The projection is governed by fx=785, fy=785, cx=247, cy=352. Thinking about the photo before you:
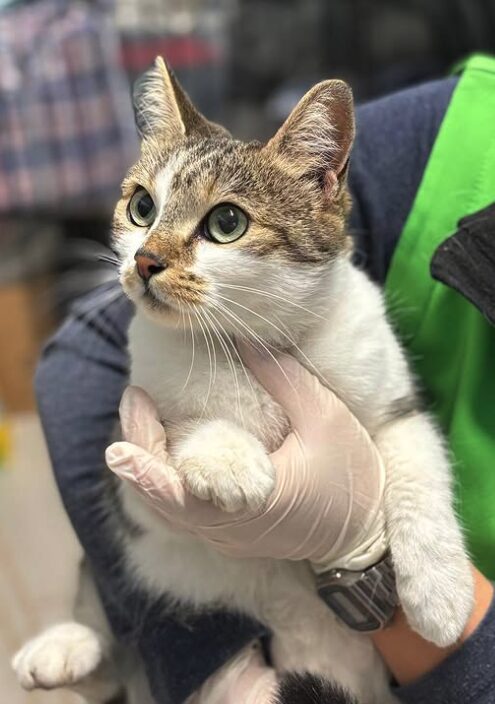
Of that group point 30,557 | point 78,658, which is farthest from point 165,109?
point 30,557

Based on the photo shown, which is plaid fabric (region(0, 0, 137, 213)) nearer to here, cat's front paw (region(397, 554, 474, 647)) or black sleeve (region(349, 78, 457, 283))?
black sleeve (region(349, 78, 457, 283))

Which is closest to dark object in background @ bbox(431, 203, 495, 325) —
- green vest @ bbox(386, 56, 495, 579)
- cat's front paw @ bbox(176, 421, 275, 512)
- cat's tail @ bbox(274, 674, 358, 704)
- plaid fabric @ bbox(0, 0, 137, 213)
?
green vest @ bbox(386, 56, 495, 579)

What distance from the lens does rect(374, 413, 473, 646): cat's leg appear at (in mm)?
825

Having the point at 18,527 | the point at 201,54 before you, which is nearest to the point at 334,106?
the point at 18,527

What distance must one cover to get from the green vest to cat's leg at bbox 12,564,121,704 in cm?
52

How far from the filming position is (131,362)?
945 millimetres

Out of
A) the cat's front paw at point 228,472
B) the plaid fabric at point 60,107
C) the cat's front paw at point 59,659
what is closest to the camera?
the cat's front paw at point 228,472

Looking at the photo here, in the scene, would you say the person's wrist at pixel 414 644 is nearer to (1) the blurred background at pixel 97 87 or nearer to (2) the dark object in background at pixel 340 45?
(1) the blurred background at pixel 97 87

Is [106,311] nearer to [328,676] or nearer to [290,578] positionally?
[290,578]

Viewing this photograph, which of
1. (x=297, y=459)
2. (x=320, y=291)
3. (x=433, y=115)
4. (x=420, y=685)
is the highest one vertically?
(x=433, y=115)

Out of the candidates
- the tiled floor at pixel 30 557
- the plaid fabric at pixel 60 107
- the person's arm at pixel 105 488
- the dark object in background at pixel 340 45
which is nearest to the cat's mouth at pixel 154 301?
the person's arm at pixel 105 488

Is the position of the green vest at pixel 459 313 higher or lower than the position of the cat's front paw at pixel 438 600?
higher

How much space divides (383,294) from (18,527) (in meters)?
1.46

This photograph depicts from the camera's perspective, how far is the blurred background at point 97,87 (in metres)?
2.51
